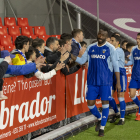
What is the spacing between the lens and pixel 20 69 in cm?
371

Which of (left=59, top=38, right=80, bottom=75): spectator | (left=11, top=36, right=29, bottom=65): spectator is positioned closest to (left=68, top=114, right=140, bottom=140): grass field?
(left=59, top=38, right=80, bottom=75): spectator

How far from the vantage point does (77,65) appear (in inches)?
215

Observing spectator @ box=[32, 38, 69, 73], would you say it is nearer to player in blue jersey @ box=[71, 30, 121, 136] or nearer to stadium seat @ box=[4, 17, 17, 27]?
player in blue jersey @ box=[71, 30, 121, 136]

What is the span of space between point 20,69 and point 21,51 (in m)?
0.59

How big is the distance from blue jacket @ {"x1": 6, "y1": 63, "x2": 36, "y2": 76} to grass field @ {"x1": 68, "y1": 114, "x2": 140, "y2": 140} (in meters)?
1.67

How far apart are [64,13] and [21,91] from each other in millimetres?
9707

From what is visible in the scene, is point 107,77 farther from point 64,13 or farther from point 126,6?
point 126,6

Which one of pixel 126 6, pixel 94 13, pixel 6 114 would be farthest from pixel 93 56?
pixel 126 6

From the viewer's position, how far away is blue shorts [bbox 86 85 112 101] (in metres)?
4.81

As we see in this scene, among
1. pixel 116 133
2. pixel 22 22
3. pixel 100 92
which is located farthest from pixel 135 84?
pixel 22 22

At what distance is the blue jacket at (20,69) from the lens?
3.64m

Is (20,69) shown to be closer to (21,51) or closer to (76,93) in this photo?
(21,51)

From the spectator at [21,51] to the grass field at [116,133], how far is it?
1.74m

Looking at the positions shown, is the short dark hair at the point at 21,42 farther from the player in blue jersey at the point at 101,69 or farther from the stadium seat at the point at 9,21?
the stadium seat at the point at 9,21
